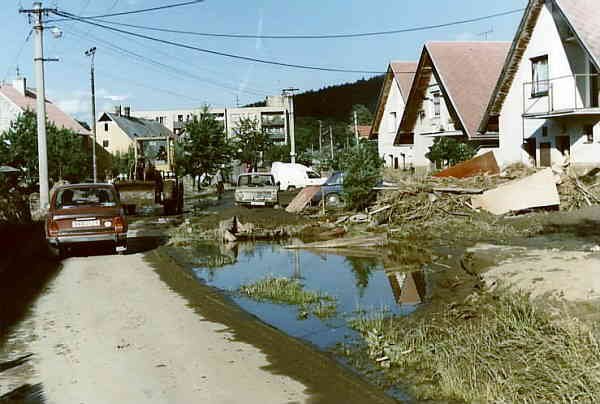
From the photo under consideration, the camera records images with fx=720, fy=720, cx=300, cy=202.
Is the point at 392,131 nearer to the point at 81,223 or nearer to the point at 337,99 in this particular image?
the point at 81,223

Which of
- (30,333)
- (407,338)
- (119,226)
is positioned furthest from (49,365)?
(119,226)

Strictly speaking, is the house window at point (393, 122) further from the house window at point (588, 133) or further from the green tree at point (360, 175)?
the green tree at point (360, 175)

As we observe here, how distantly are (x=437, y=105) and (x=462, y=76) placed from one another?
11.2 ft

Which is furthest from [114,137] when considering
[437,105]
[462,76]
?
[462,76]

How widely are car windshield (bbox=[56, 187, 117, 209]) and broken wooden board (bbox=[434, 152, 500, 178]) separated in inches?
680

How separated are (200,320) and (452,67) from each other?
109ft

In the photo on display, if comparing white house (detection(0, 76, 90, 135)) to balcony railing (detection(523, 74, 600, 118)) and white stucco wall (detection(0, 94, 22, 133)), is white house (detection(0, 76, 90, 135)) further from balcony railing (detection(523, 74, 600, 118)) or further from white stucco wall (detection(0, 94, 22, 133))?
balcony railing (detection(523, 74, 600, 118))

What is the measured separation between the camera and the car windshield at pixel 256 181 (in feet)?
110

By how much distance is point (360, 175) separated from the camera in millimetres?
25859

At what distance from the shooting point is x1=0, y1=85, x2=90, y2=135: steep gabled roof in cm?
6781

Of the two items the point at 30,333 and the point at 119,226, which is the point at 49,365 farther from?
the point at 119,226

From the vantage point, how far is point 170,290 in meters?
12.2

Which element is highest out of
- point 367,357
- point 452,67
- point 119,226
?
point 452,67

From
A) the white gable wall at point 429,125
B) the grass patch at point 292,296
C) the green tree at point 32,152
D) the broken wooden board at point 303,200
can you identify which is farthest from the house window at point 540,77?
the green tree at point 32,152
